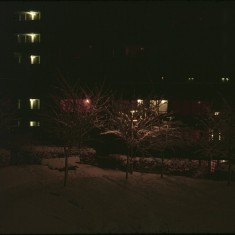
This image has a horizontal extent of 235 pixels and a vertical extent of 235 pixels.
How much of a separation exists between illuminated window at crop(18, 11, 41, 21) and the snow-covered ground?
27.8 meters

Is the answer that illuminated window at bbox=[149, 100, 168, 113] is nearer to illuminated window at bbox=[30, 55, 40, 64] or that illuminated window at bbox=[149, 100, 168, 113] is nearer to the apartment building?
the apartment building

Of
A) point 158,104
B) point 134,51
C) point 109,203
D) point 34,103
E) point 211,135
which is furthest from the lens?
point 34,103

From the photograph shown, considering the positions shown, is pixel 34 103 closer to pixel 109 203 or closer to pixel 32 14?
pixel 32 14

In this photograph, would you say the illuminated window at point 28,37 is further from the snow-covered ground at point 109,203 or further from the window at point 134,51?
the snow-covered ground at point 109,203

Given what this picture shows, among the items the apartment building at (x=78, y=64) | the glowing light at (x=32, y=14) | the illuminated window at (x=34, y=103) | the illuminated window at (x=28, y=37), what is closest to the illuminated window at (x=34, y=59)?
the apartment building at (x=78, y=64)

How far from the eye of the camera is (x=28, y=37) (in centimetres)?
4622

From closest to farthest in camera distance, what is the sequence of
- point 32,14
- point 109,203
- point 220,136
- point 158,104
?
point 109,203 → point 220,136 → point 158,104 → point 32,14

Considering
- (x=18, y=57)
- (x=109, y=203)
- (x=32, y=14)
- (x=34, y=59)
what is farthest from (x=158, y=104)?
(x=32, y=14)

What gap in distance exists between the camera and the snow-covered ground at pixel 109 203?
46.4ft

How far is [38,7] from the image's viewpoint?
45875mm

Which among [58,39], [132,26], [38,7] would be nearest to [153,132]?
[132,26]

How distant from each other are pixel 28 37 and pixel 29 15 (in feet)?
8.24

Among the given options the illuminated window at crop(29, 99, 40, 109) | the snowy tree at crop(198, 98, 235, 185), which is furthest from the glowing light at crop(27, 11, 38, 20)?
the snowy tree at crop(198, 98, 235, 185)

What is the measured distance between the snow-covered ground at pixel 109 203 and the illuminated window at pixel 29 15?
27.8 metres
